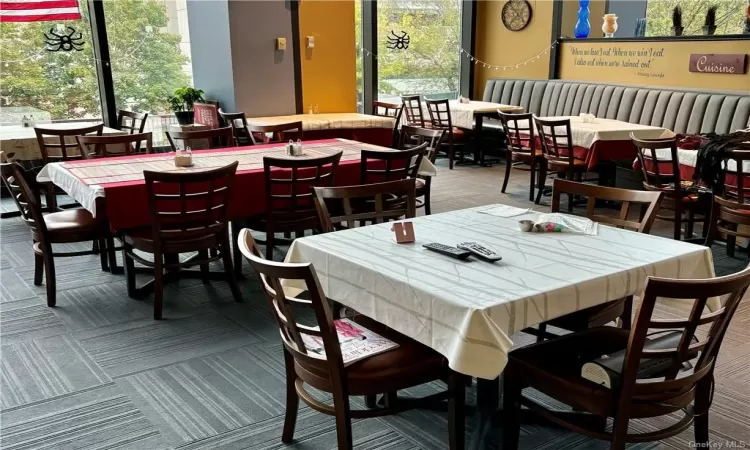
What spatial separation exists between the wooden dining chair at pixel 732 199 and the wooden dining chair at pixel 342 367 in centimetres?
272

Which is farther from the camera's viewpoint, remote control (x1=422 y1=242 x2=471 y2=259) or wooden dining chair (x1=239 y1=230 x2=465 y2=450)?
remote control (x1=422 y1=242 x2=471 y2=259)

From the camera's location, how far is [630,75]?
764 centimetres

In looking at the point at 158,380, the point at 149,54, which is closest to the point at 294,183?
the point at 158,380

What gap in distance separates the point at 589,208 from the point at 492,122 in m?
6.03

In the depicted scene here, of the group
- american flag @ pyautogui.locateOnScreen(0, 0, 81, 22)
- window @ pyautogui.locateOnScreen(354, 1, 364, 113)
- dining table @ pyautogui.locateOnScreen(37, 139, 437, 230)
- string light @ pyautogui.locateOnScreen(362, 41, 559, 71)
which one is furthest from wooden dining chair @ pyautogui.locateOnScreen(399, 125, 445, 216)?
american flag @ pyautogui.locateOnScreen(0, 0, 81, 22)

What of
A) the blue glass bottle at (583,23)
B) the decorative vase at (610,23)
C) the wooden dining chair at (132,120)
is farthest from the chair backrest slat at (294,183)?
the blue glass bottle at (583,23)

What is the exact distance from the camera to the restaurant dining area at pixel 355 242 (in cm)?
196

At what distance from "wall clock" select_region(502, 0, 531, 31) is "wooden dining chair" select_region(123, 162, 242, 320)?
6.40 meters

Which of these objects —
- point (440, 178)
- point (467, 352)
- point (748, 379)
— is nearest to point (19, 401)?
point (467, 352)

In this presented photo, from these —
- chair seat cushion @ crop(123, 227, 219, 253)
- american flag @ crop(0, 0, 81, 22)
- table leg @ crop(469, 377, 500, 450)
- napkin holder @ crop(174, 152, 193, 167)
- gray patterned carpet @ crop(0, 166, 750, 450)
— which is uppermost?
american flag @ crop(0, 0, 81, 22)

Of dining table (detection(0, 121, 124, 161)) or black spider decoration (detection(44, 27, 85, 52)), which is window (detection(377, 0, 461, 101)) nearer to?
black spider decoration (detection(44, 27, 85, 52))

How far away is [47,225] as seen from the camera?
149 inches

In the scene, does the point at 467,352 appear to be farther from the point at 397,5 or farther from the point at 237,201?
the point at 397,5

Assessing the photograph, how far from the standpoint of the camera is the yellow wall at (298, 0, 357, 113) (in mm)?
7559
